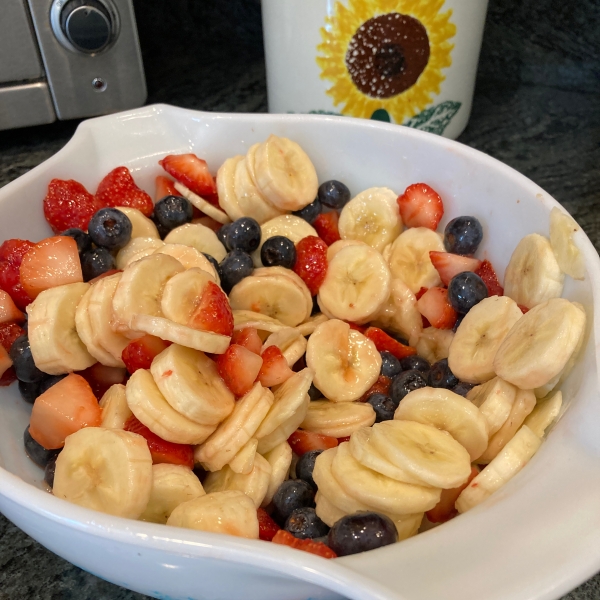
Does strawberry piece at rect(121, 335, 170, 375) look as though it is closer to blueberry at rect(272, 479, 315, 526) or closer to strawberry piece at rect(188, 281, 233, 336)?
strawberry piece at rect(188, 281, 233, 336)

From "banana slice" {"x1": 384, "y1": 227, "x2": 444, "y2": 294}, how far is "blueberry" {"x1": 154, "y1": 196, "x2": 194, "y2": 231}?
1.28ft

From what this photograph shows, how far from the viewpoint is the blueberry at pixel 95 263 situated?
997mm

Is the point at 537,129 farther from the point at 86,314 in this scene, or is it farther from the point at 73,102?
the point at 86,314

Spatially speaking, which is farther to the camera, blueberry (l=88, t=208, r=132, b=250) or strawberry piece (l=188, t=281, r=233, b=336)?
blueberry (l=88, t=208, r=132, b=250)

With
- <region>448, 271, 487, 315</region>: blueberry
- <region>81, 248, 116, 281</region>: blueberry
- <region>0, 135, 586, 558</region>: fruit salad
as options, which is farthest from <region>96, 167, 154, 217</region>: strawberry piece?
<region>448, 271, 487, 315</region>: blueberry

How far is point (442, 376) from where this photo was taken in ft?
3.01

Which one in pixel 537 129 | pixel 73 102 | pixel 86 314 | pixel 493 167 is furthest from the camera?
pixel 537 129

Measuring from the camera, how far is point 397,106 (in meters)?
1.23

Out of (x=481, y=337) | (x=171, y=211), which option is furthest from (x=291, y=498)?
(x=171, y=211)

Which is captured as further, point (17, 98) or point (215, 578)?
point (17, 98)

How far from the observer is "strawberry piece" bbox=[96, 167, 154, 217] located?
1087 millimetres

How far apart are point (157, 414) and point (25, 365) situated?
245 mm

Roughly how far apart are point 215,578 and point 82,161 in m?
0.80

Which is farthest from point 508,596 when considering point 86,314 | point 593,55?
point 593,55
